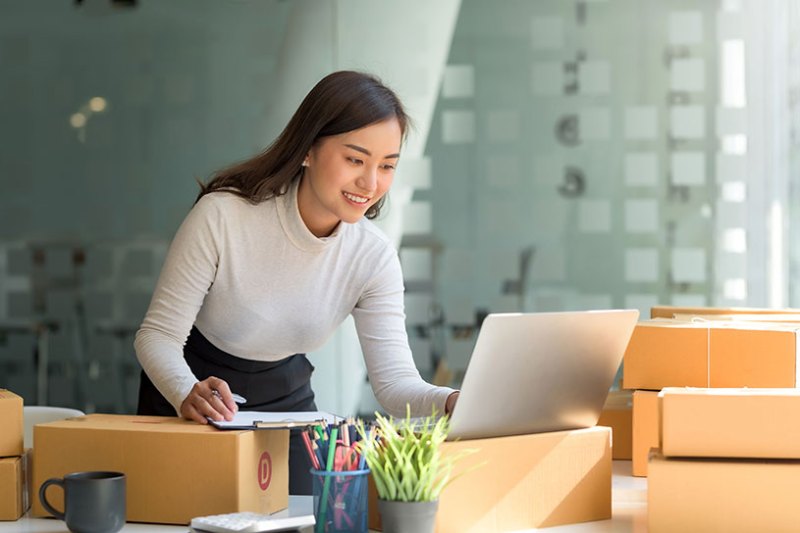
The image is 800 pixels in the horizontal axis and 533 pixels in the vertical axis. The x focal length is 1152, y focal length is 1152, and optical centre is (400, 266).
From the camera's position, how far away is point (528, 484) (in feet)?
5.49

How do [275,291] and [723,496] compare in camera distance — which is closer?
[723,496]

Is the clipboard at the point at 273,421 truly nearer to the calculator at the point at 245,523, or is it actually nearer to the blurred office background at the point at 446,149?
the calculator at the point at 245,523

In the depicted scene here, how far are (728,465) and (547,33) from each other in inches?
119

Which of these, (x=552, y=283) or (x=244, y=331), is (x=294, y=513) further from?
(x=552, y=283)

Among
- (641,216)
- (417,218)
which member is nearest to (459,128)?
(417,218)

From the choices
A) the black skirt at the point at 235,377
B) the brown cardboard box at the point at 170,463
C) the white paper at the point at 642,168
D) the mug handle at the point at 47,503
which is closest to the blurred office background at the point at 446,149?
the white paper at the point at 642,168

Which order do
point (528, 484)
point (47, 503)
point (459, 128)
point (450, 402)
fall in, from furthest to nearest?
point (459, 128)
point (450, 402)
point (528, 484)
point (47, 503)

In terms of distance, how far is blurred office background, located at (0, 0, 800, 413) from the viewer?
14.2ft

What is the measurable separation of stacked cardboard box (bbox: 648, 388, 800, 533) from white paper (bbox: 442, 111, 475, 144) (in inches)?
114

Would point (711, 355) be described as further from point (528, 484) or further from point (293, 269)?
point (293, 269)

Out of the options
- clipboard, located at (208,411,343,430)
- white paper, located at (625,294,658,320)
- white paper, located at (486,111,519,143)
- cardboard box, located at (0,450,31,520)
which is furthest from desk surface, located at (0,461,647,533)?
white paper, located at (486,111,519,143)

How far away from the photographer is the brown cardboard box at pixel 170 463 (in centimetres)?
163

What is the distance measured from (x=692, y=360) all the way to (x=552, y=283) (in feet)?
7.66

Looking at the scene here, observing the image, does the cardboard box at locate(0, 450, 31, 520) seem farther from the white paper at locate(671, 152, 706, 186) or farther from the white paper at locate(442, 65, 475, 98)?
the white paper at locate(671, 152, 706, 186)
